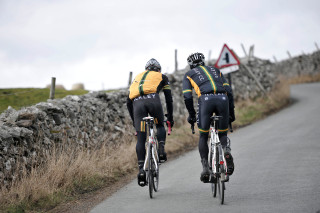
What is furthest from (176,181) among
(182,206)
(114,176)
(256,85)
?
(256,85)

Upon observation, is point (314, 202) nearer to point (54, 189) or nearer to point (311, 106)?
point (54, 189)

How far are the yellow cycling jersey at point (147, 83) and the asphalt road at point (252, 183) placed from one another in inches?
70.4

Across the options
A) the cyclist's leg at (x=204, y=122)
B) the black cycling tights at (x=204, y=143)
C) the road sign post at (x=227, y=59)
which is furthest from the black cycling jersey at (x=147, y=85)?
the road sign post at (x=227, y=59)

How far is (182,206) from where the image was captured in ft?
21.2

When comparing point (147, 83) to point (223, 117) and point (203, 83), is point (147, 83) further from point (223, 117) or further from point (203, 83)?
point (223, 117)

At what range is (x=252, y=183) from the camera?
25.4 ft

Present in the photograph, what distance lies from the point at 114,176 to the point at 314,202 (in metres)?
4.57

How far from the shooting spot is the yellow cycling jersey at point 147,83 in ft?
24.6

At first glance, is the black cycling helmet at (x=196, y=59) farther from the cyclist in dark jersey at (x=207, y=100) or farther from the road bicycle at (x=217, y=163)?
the road bicycle at (x=217, y=163)

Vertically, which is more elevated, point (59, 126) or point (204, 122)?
point (204, 122)

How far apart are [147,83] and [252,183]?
8.42ft

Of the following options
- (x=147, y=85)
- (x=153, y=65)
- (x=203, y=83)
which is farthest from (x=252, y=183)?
(x=153, y=65)

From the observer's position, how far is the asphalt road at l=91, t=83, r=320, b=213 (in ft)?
20.6

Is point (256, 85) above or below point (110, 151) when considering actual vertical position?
above
